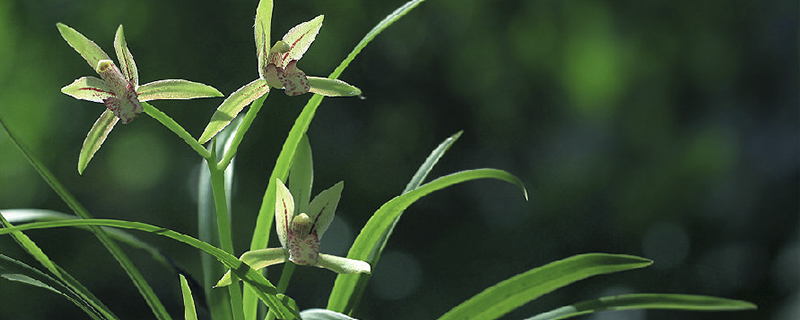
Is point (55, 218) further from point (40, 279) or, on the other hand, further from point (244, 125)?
point (244, 125)

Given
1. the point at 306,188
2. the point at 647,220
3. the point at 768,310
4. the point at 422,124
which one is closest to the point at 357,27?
the point at 422,124

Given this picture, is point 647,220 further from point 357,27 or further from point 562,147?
point 357,27

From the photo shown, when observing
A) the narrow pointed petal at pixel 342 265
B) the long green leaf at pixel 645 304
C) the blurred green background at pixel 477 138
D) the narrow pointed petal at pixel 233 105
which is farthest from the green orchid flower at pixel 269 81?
the blurred green background at pixel 477 138

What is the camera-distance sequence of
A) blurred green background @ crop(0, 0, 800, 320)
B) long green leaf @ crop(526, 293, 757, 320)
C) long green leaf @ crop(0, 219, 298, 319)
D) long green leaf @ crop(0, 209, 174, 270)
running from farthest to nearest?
blurred green background @ crop(0, 0, 800, 320), long green leaf @ crop(0, 209, 174, 270), long green leaf @ crop(526, 293, 757, 320), long green leaf @ crop(0, 219, 298, 319)

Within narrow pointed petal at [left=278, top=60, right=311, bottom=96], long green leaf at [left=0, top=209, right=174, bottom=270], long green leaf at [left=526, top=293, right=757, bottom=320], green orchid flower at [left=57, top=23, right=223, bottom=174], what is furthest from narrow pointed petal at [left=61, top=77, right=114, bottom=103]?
long green leaf at [left=526, top=293, right=757, bottom=320]

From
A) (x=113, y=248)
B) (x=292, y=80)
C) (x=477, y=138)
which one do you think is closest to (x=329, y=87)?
(x=292, y=80)

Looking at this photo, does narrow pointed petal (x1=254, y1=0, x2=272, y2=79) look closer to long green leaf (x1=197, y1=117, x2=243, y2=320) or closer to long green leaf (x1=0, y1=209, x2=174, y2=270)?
long green leaf (x1=197, y1=117, x2=243, y2=320)
